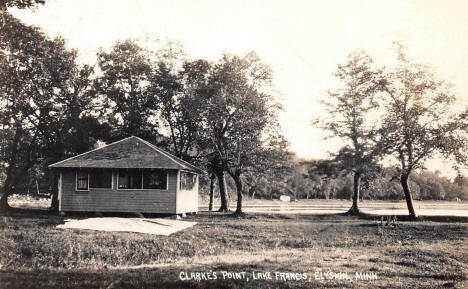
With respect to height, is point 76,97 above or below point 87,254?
above

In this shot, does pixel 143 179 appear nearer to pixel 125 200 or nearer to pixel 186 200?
pixel 125 200

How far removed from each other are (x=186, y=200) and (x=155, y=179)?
3.16 metres

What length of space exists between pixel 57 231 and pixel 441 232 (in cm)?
1686

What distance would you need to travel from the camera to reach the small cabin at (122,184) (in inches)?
957

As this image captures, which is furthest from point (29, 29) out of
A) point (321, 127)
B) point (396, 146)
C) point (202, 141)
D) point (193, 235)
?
point (396, 146)

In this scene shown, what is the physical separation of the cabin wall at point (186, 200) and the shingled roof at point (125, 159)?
4.32 ft

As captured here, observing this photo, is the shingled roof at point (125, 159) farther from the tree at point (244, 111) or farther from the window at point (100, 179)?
the tree at point (244, 111)

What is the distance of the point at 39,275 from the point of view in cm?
1045

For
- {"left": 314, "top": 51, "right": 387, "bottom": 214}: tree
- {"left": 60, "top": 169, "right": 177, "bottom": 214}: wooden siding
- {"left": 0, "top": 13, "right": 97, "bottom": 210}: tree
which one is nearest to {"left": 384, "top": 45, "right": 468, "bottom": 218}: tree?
{"left": 314, "top": 51, "right": 387, "bottom": 214}: tree

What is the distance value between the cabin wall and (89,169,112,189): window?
402 cm

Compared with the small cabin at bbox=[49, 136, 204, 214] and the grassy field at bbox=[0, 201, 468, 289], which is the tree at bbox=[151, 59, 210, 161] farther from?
the grassy field at bbox=[0, 201, 468, 289]

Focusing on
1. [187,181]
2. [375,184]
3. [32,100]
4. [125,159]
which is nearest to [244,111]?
[187,181]

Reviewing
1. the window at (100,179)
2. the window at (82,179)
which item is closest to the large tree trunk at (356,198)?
the window at (100,179)

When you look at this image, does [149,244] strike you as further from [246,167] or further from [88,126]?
[88,126]
